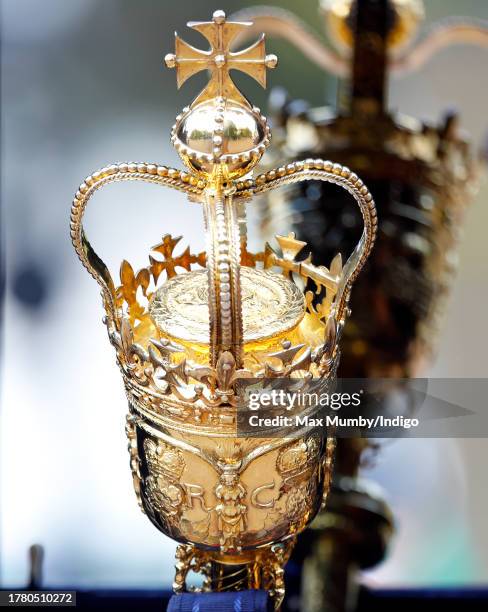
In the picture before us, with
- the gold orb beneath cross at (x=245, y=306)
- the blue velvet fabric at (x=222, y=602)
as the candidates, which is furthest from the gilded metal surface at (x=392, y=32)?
the blue velvet fabric at (x=222, y=602)

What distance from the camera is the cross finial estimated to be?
112 cm

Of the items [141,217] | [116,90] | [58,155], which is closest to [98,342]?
[141,217]

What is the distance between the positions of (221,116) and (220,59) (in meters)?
0.07

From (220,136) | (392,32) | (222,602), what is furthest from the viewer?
(392,32)

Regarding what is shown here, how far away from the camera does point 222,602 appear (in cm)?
118

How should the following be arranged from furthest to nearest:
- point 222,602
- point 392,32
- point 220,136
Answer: point 392,32, point 222,602, point 220,136

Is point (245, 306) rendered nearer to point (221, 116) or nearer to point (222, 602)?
point (221, 116)

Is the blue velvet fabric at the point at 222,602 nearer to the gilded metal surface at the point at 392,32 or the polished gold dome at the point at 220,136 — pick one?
the polished gold dome at the point at 220,136

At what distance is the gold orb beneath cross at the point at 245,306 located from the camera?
3.76 ft

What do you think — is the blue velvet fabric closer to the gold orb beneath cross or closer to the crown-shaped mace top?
the gold orb beneath cross

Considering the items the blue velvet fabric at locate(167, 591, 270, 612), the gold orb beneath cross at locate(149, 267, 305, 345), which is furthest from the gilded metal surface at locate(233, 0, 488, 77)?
the blue velvet fabric at locate(167, 591, 270, 612)

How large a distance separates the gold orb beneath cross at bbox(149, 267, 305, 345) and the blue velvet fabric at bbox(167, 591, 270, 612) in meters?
0.28

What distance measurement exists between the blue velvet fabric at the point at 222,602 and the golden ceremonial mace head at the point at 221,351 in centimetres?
4

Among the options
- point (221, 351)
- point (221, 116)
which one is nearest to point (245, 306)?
point (221, 351)
